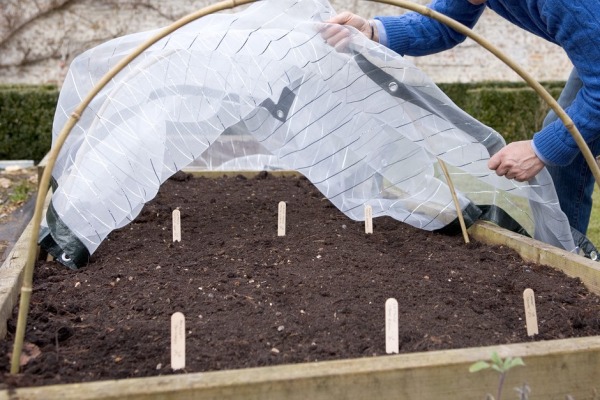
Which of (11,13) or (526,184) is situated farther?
(11,13)

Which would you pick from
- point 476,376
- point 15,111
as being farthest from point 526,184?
point 15,111

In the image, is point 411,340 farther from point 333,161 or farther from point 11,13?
point 11,13

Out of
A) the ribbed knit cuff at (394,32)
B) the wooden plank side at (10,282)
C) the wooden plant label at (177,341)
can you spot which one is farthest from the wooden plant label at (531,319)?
the wooden plank side at (10,282)

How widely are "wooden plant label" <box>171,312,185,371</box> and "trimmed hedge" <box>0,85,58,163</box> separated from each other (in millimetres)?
5388

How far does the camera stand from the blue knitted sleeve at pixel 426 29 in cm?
260

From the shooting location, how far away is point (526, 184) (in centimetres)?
238

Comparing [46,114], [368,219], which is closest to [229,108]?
[368,219]

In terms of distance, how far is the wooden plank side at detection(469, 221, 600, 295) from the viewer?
6.86 ft

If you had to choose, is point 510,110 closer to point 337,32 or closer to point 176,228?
point 337,32

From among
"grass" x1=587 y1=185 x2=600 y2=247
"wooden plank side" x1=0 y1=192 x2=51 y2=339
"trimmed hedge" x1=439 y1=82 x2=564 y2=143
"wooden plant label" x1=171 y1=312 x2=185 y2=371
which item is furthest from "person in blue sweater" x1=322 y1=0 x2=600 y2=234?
"trimmed hedge" x1=439 y1=82 x2=564 y2=143

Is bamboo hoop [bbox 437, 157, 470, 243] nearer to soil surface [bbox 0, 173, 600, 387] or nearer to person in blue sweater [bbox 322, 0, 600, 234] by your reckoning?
soil surface [bbox 0, 173, 600, 387]

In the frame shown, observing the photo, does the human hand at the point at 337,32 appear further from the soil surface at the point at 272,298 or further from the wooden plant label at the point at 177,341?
the wooden plant label at the point at 177,341

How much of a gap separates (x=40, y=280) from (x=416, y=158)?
149cm

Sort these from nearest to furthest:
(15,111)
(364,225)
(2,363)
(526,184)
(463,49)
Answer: (2,363), (526,184), (364,225), (15,111), (463,49)
